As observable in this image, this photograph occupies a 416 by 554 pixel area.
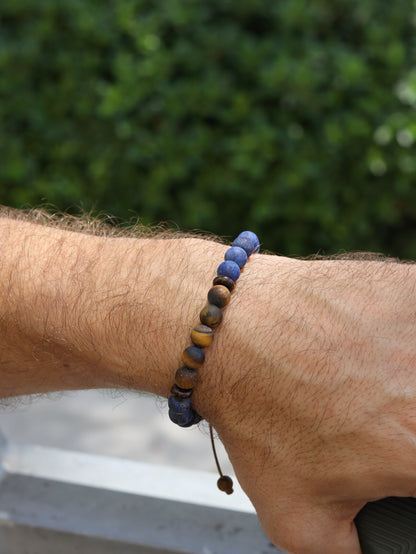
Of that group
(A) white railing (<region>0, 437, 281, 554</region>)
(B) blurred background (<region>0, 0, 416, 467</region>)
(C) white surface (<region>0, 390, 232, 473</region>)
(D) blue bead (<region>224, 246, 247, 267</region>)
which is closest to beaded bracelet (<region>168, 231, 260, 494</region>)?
(D) blue bead (<region>224, 246, 247, 267</region>)

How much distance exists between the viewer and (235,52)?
13.5 ft

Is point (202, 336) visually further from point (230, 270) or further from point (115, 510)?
point (115, 510)

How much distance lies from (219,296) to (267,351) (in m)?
0.14

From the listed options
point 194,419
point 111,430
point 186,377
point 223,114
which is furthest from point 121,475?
point 223,114

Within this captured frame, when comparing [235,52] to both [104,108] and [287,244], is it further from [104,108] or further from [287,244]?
[287,244]

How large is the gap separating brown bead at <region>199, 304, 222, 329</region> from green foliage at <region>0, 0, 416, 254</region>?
2931 mm

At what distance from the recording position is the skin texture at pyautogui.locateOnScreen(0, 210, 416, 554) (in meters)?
1.16

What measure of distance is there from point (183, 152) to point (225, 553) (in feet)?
10.0

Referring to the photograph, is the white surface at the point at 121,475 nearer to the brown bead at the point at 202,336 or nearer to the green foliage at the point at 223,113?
the brown bead at the point at 202,336

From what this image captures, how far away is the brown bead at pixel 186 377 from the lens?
4.06ft

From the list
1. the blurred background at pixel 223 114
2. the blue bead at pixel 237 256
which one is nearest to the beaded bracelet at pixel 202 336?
the blue bead at pixel 237 256

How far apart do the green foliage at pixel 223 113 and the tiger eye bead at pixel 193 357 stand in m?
2.98

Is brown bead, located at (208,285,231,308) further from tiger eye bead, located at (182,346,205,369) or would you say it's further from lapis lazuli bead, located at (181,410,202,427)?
lapis lazuli bead, located at (181,410,202,427)

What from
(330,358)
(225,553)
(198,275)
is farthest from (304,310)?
(225,553)
